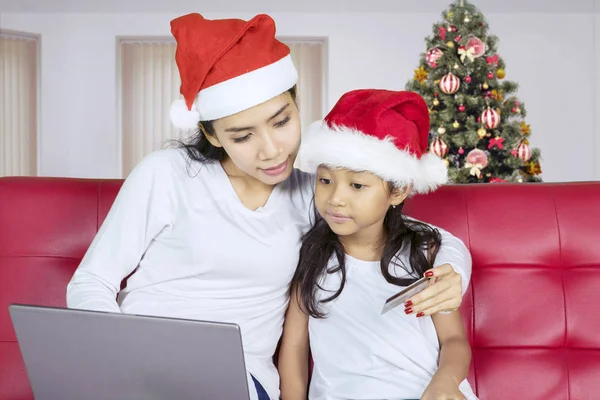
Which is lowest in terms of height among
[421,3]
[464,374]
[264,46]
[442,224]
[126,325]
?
[464,374]

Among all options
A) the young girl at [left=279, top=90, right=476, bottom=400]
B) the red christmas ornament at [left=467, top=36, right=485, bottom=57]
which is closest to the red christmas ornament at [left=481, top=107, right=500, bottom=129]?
the red christmas ornament at [left=467, top=36, right=485, bottom=57]

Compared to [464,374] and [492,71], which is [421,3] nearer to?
[492,71]

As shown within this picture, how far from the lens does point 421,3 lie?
639cm

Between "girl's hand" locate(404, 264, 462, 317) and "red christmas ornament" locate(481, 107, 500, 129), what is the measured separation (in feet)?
9.59

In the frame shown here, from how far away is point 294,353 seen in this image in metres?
1.59

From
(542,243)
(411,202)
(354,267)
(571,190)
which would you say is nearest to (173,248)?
(354,267)

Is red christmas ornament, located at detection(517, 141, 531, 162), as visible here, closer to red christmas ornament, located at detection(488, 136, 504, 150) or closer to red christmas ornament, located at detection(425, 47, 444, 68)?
red christmas ornament, located at detection(488, 136, 504, 150)

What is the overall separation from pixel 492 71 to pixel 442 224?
2786mm

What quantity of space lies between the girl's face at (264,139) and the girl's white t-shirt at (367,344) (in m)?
0.30

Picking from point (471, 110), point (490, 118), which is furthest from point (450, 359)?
point (471, 110)

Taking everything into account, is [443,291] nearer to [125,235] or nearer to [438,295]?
[438,295]

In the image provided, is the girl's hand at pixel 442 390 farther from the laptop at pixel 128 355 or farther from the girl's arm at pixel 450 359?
the laptop at pixel 128 355

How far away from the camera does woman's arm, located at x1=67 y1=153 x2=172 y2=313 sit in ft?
4.62

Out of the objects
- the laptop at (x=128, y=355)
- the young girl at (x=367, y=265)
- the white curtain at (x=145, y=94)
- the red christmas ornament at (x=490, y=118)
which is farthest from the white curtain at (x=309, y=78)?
the laptop at (x=128, y=355)
